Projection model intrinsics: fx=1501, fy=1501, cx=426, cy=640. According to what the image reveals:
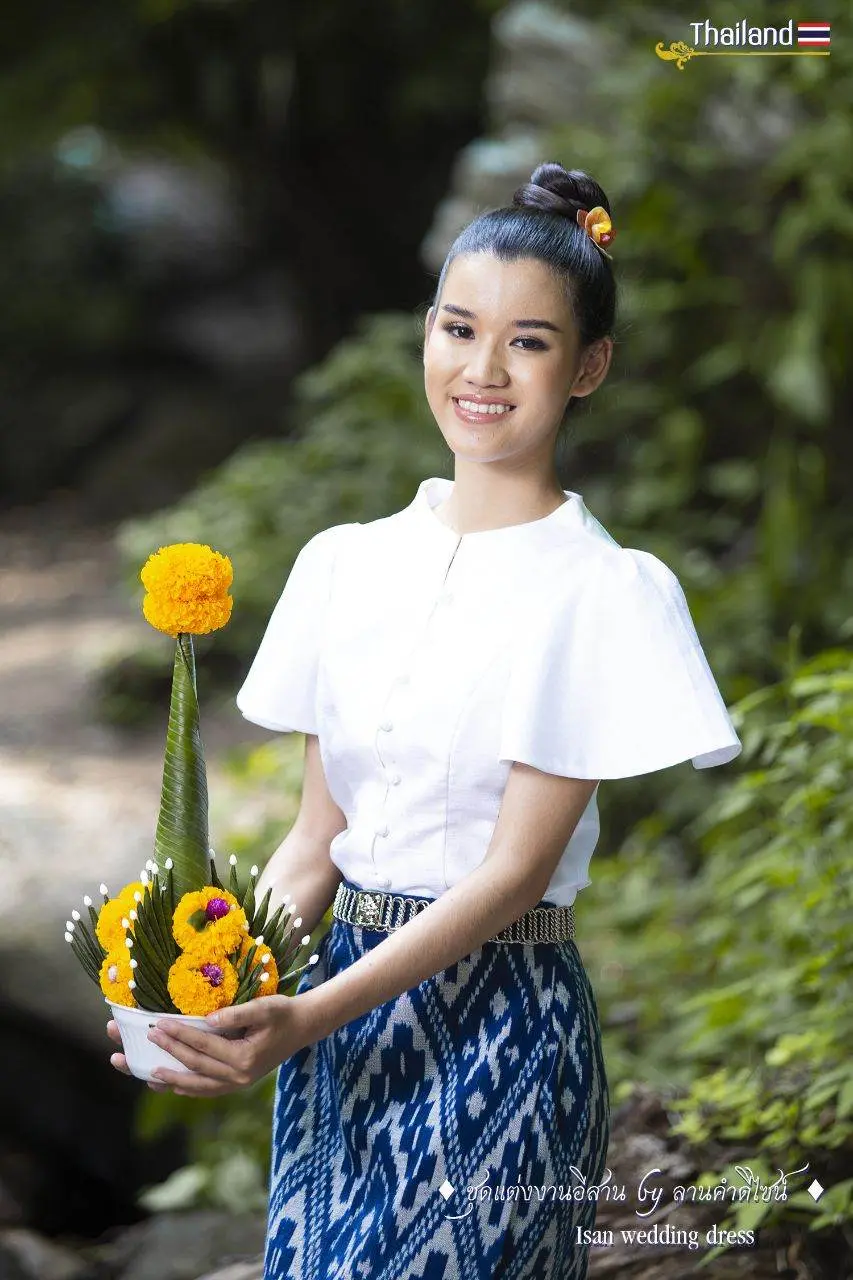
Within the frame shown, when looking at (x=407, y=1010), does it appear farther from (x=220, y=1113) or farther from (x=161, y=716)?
(x=161, y=716)

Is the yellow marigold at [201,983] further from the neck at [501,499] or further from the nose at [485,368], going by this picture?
the nose at [485,368]

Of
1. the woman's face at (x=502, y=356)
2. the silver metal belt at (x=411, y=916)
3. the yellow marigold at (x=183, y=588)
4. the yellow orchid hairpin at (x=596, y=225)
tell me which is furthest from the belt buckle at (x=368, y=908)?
the yellow orchid hairpin at (x=596, y=225)

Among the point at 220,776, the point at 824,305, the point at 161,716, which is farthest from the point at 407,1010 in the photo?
the point at 161,716

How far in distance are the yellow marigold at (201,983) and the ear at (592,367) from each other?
771mm

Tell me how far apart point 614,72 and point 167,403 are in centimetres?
595

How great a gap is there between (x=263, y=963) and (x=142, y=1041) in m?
0.15

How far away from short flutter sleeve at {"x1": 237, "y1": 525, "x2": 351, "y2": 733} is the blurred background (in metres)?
0.34

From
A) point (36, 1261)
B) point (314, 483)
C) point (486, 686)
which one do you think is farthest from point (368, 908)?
point (314, 483)

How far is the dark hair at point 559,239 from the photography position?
67.1 inches

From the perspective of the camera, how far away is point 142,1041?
154 centimetres

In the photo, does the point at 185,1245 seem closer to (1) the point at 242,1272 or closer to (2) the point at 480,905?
(1) the point at 242,1272

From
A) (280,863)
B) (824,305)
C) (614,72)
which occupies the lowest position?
(280,863)

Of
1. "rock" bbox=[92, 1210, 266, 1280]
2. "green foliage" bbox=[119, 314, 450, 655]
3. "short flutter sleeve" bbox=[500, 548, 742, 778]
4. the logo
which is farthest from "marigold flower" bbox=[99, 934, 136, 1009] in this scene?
"green foliage" bbox=[119, 314, 450, 655]

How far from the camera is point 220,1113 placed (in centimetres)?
412
